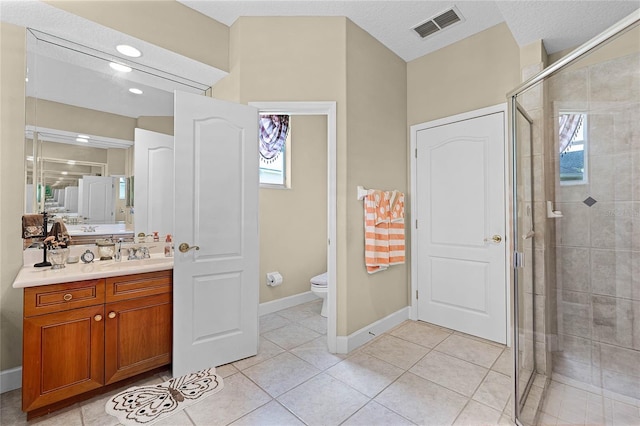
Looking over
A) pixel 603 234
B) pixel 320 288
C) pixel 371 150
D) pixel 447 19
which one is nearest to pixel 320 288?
pixel 320 288

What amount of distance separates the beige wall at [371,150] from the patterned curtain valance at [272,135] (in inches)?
51.8

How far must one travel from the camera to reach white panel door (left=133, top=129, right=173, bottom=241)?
8.14 ft

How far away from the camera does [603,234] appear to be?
1.92 metres

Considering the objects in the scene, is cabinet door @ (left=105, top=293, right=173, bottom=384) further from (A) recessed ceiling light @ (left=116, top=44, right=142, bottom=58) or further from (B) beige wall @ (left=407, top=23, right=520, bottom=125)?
(B) beige wall @ (left=407, top=23, right=520, bottom=125)

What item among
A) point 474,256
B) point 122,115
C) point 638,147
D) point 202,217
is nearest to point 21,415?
point 202,217

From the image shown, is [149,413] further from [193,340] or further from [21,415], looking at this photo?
[21,415]

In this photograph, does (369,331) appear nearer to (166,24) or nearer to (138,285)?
(138,285)

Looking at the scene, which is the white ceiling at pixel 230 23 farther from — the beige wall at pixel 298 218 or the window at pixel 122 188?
the beige wall at pixel 298 218

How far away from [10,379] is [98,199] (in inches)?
52.2

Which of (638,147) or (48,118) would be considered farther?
(48,118)

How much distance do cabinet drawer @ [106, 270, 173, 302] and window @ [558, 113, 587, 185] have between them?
286 centimetres

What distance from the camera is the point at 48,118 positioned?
2180mm

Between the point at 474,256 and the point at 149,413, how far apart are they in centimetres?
285

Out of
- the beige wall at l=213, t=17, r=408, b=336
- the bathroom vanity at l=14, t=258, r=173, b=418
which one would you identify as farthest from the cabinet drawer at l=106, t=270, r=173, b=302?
the beige wall at l=213, t=17, r=408, b=336
